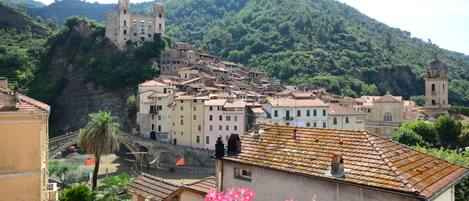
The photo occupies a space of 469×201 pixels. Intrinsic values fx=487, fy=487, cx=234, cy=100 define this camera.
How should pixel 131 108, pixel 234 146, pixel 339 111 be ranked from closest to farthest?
pixel 234 146 → pixel 339 111 → pixel 131 108

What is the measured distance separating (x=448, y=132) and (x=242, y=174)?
5433 centimetres

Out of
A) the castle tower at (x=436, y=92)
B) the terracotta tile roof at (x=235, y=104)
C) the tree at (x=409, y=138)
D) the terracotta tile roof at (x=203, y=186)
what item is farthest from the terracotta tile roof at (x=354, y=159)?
the castle tower at (x=436, y=92)

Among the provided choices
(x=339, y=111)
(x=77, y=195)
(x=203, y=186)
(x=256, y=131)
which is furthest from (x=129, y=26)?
(x=256, y=131)

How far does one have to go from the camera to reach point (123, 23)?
10225 cm

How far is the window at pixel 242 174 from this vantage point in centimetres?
1503

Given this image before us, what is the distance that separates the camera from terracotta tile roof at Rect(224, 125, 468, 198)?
11875 mm

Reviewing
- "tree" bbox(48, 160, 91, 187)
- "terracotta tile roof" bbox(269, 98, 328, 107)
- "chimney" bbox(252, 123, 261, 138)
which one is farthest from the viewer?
"terracotta tile roof" bbox(269, 98, 328, 107)

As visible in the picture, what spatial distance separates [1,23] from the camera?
4911 inches

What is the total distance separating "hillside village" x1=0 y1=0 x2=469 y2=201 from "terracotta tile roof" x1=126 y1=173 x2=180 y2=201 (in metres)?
0.04

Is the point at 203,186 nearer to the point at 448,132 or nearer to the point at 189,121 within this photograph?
the point at 189,121

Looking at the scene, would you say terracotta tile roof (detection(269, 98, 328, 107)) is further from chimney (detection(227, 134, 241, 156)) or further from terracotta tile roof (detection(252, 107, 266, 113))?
chimney (detection(227, 134, 241, 156))

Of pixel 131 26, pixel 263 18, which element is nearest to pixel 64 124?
pixel 131 26

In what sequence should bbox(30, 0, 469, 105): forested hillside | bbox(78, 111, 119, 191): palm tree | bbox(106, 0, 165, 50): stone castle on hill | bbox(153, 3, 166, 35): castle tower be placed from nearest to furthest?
bbox(78, 111, 119, 191): palm tree → bbox(106, 0, 165, 50): stone castle on hill → bbox(153, 3, 166, 35): castle tower → bbox(30, 0, 469, 105): forested hillside

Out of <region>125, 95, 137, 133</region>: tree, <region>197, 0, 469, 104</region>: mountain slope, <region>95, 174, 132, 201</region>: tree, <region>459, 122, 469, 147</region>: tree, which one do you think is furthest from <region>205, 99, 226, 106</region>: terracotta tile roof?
<region>197, 0, 469, 104</region>: mountain slope
